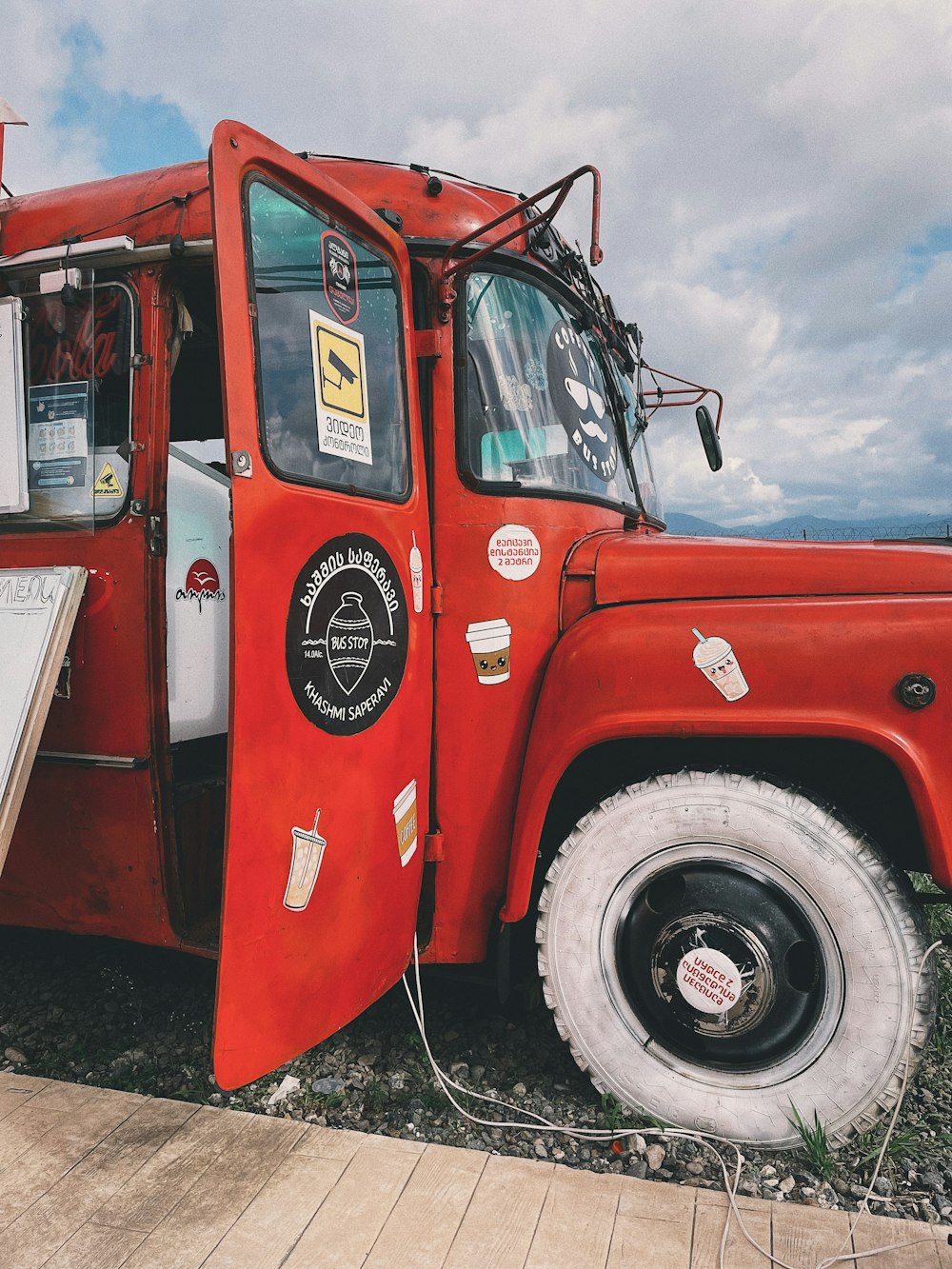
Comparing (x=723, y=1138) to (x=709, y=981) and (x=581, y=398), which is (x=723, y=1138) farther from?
(x=581, y=398)

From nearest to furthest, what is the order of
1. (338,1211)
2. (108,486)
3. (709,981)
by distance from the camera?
(338,1211) < (709,981) < (108,486)

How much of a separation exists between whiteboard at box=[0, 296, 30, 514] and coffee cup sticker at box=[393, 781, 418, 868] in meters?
1.47

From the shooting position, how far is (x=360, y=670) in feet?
7.52

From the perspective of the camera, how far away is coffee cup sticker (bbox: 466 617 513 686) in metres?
2.54

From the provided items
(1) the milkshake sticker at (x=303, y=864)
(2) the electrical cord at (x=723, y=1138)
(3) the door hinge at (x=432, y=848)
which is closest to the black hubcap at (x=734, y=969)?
(2) the electrical cord at (x=723, y=1138)

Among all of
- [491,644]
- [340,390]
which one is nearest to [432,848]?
[491,644]

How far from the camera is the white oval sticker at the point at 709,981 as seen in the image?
7.43 feet

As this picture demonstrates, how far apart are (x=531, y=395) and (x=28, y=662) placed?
1.66 m

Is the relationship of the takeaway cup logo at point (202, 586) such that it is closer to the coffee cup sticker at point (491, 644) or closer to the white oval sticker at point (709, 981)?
the coffee cup sticker at point (491, 644)

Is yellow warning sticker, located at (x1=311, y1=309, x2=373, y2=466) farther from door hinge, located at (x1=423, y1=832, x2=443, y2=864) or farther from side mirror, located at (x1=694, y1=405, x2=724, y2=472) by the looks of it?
side mirror, located at (x1=694, y1=405, x2=724, y2=472)

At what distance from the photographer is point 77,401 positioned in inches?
102

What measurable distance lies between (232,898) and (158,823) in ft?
2.26

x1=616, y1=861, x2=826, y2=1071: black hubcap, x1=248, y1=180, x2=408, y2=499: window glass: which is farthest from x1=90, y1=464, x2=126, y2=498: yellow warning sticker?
x1=616, y1=861, x2=826, y2=1071: black hubcap

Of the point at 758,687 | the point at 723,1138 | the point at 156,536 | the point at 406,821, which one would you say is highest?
the point at 156,536
